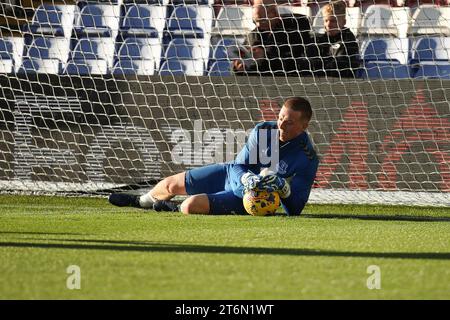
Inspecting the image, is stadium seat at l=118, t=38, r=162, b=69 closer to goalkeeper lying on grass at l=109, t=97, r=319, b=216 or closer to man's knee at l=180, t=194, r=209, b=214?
goalkeeper lying on grass at l=109, t=97, r=319, b=216

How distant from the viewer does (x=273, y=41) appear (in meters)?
11.1

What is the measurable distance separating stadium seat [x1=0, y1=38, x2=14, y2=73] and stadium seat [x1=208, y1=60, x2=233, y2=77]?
7.43 feet

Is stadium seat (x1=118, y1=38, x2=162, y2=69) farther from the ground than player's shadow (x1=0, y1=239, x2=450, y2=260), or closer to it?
farther from the ground

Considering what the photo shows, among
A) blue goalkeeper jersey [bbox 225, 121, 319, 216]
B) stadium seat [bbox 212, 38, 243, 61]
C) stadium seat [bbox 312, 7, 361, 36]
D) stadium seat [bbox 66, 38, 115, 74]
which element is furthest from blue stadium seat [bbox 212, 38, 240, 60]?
blue goalkeeper jersey [bbox 225, 121, 319, 216]

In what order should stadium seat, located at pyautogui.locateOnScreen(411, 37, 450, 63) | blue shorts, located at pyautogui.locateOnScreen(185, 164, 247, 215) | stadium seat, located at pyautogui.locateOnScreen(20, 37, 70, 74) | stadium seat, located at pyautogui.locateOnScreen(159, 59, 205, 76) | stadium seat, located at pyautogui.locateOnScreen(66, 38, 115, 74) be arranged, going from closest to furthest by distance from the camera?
blue shorts, located at pyautogui.locateOnScreen(185, 164, 247, 215) < stadium seat, located at pyautogui.locateOnScreen(411, 37, 450, 63) < stadium seat, located at pyautogui.locateOnScreen(159, 59, 205, 76) < stadium seat, located at pyautogui.locateOnScreen(66, 38, 115, 74) < stadium seat, located at pyautogui.locateOnScreen(20, 37, 70, 74)

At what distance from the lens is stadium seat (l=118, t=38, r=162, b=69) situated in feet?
38.5

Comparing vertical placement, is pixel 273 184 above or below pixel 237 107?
below

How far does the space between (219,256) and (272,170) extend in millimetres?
3228

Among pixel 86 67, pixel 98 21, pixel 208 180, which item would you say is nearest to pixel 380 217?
pixel 208 180

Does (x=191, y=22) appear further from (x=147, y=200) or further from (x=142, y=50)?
Answer: (x=147, y=200)

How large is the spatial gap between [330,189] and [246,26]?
2.83 metres

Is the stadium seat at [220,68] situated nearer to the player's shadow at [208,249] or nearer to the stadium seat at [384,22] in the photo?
the stadium seat at [384,22]

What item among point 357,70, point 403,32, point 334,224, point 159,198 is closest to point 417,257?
point 334,224

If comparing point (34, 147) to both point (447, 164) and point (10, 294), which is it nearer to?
point (447, 164)
